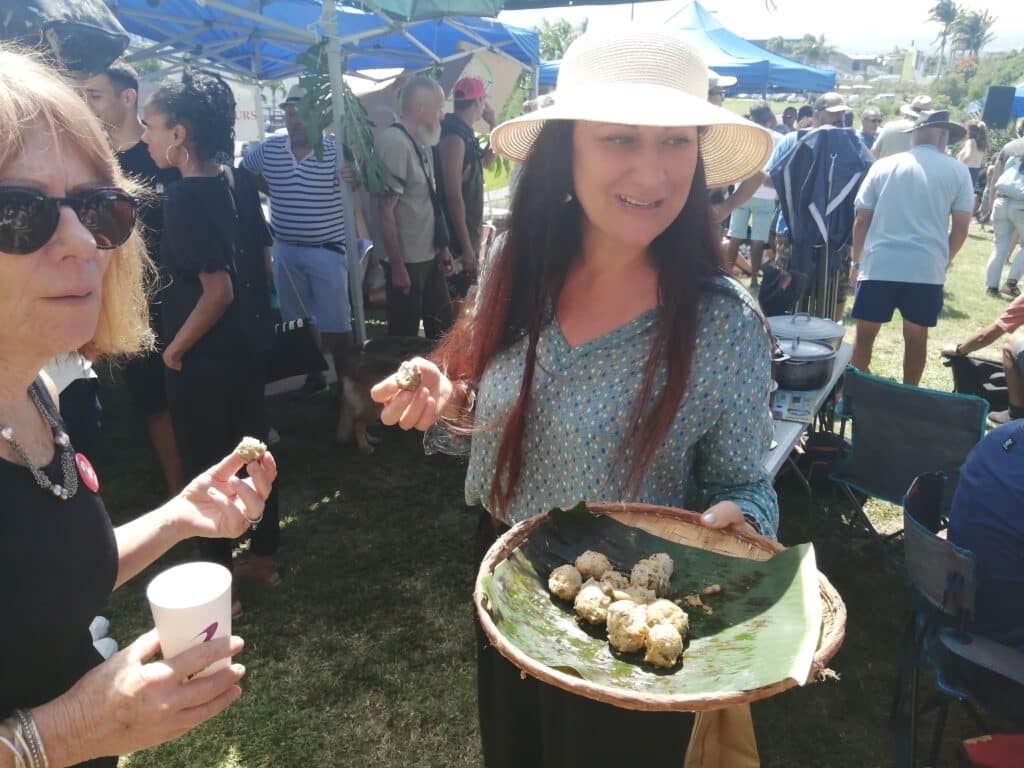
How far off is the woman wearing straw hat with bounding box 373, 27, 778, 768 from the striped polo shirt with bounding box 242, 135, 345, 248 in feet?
12.5

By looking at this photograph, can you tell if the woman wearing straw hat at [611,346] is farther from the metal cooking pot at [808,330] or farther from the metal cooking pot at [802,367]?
the metal cooking pot at [808,330]

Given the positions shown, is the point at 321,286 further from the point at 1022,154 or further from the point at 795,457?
the point at 1022,154

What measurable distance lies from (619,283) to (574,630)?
0.85 metres

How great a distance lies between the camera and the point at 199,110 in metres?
2.83

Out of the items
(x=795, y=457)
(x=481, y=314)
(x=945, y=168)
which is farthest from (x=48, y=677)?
(x=945, y=168)

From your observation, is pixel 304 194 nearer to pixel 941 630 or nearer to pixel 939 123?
pixel 941 630

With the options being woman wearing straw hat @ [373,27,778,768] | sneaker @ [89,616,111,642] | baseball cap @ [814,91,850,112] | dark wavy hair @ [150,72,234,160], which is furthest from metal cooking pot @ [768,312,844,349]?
baseball cap @ [814,91,850,112]

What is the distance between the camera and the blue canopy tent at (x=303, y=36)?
485 centimetres

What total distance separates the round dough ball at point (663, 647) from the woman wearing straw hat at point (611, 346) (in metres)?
0.18

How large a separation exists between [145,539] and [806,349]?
3161 millimetres

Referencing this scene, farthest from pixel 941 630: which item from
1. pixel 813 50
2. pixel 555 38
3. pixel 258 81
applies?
pixel 813 50

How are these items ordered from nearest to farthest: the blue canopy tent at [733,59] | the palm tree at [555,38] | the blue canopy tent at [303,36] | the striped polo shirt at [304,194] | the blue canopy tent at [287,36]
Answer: the blue canopy tent at [303,36]
the striped polo shirt at [304,194]
the blue canopy tent at [287,36]
the blue canopy tent at [733,59]
the palm tree at [555,38]

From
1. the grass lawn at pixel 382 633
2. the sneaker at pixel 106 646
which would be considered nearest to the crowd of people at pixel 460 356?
the sneaker at pixel 106 646

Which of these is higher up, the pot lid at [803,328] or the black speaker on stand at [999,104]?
the black speaker on stand at [999,104]
